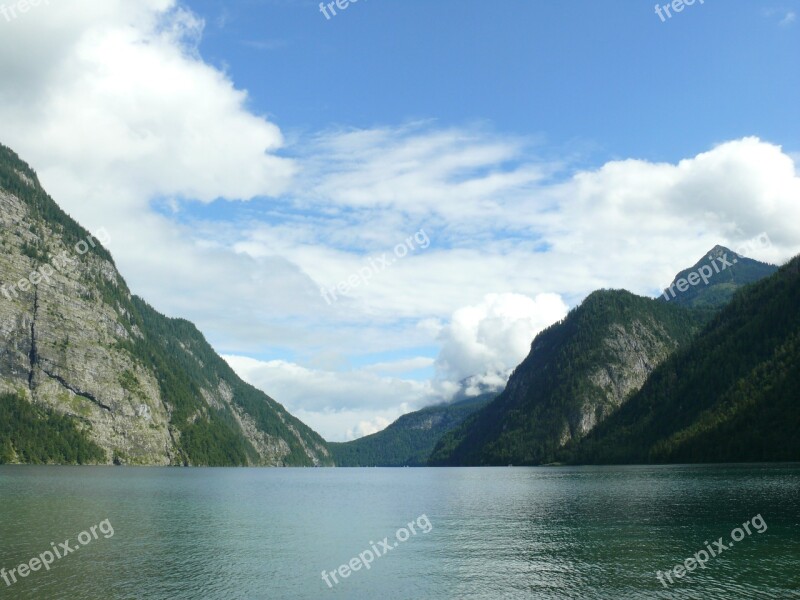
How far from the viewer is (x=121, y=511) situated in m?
107

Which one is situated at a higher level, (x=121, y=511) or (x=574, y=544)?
(x=121, y=511)

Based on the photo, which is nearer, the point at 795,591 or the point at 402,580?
the point at 795,591

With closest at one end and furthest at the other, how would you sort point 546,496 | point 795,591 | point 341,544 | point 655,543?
point 795,591
point 655,543
point 341,544
point 546,496

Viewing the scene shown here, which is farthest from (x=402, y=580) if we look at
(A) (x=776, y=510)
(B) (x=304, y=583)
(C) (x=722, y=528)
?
(A) (x=776, y=510)

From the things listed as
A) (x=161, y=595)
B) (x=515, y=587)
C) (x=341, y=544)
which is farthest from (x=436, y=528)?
(x=161, y=595)

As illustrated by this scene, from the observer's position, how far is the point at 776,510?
92.6 meters

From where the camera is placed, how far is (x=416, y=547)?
7381 cm

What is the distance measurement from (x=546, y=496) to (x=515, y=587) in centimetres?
9497

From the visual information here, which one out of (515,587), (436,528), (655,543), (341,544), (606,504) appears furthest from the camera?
(606,504)

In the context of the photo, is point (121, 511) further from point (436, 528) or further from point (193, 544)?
point (436, 528)

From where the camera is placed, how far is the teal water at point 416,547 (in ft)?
172

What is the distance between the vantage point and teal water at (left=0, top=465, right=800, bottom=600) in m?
52.6

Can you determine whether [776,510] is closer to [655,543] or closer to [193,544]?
[655,543]

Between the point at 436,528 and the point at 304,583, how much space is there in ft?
127
